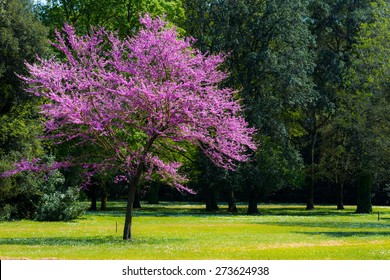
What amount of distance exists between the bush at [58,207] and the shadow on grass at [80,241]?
15517mm

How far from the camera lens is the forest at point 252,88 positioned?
145 ft

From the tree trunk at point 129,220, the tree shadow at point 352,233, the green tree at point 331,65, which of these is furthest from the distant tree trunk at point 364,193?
the tree trunk at point 129,220

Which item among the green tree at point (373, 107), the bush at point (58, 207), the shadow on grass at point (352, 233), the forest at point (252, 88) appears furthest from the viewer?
the bush at point (58, 207)

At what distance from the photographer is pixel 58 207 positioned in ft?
153

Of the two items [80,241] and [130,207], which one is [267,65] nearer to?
[130,207]

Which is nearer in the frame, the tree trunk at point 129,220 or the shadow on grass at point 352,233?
the tree trunk at point 129,220

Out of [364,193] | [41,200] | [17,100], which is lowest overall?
[41,200]

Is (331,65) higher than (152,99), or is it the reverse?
(331,65)

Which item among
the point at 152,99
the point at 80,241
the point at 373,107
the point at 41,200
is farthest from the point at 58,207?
the point at 373,107

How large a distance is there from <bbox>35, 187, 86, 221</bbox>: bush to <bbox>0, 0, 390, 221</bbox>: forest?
3.2 inches

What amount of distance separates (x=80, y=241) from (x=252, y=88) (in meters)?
31.9

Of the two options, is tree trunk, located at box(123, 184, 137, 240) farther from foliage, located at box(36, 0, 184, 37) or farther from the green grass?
foliage, located at box(36, 0, 184, 37)

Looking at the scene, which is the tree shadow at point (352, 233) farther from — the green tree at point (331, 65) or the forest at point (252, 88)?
the green tree at point (331, 65)

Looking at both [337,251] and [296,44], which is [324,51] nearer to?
[296,44]
